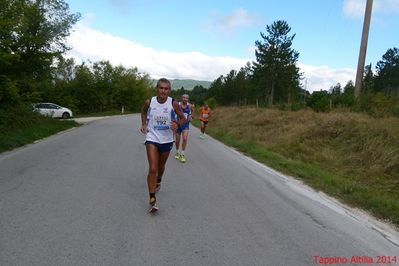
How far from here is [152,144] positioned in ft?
19.4

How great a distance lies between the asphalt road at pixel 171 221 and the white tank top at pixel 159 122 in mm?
1052

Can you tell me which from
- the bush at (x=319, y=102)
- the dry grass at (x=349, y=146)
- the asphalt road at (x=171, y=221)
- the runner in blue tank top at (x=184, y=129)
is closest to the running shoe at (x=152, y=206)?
the asphalt road at (x=171, y=221)

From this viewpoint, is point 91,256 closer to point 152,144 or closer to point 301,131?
point 152,144

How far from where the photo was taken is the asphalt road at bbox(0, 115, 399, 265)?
13.8ft

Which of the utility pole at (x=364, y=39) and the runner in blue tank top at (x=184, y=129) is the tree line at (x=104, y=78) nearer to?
the utility pole at (x=364, y=39)

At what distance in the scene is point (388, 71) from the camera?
7781 cm

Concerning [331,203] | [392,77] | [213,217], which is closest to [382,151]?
[331,203]

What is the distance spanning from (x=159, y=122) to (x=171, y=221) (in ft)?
4.85

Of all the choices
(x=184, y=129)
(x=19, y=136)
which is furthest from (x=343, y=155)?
(x=19, y=136)

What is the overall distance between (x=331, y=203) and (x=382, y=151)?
441cm

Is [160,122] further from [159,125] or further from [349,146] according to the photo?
[349,146]

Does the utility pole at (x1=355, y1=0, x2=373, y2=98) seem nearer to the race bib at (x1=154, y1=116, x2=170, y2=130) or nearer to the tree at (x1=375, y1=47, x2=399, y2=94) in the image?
the race bib at (x1=154, y1=116, x2=170, y2=130)

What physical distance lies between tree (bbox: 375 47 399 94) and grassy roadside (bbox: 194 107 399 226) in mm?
62888

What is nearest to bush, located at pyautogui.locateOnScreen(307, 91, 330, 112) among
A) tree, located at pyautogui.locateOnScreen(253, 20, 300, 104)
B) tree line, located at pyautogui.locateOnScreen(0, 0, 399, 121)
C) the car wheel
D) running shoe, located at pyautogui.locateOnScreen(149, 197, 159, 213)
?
tree line, located at pyautogui.locateOnScreen(0, 0, 399, 121)
